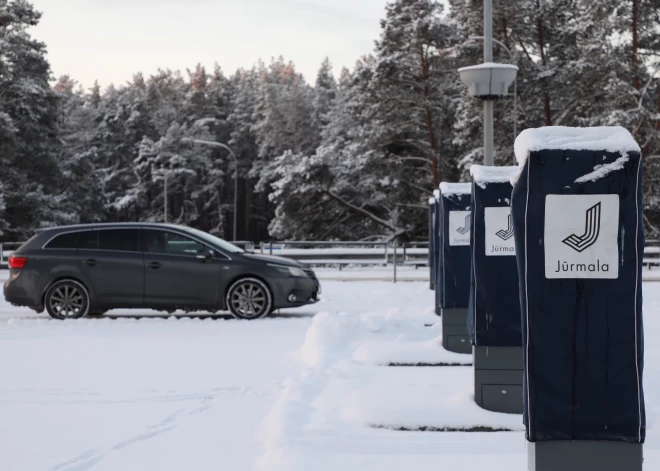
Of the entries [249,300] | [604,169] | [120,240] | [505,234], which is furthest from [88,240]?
[604,169]

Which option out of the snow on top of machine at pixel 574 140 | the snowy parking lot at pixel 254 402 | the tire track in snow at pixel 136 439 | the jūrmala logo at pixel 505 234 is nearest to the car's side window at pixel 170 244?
the snowy parking lot at pixel 254 402

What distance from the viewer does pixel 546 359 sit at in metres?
4.01

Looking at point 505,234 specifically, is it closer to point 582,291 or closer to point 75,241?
point 582,291

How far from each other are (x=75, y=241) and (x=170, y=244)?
1.45 m

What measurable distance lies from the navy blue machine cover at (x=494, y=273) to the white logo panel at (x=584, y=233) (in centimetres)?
260

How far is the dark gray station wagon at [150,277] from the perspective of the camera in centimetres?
1431

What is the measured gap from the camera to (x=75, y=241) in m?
14.7

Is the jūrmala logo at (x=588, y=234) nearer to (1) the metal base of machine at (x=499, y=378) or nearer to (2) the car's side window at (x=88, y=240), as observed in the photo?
(1) the metal base of machine at (x=499, y=378)

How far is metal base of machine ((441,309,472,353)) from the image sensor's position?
968cm

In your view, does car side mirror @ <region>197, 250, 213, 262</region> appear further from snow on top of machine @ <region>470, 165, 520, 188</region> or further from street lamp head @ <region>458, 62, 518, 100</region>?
snow on top of machine @ <region>470, 165, 520, 188</region>

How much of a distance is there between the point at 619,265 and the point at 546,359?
49 cm

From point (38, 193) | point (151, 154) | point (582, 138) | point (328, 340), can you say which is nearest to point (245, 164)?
point (151, 154)

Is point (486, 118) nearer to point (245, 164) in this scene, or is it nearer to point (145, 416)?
point (145, 416)

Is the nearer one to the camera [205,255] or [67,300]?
[205,255]
